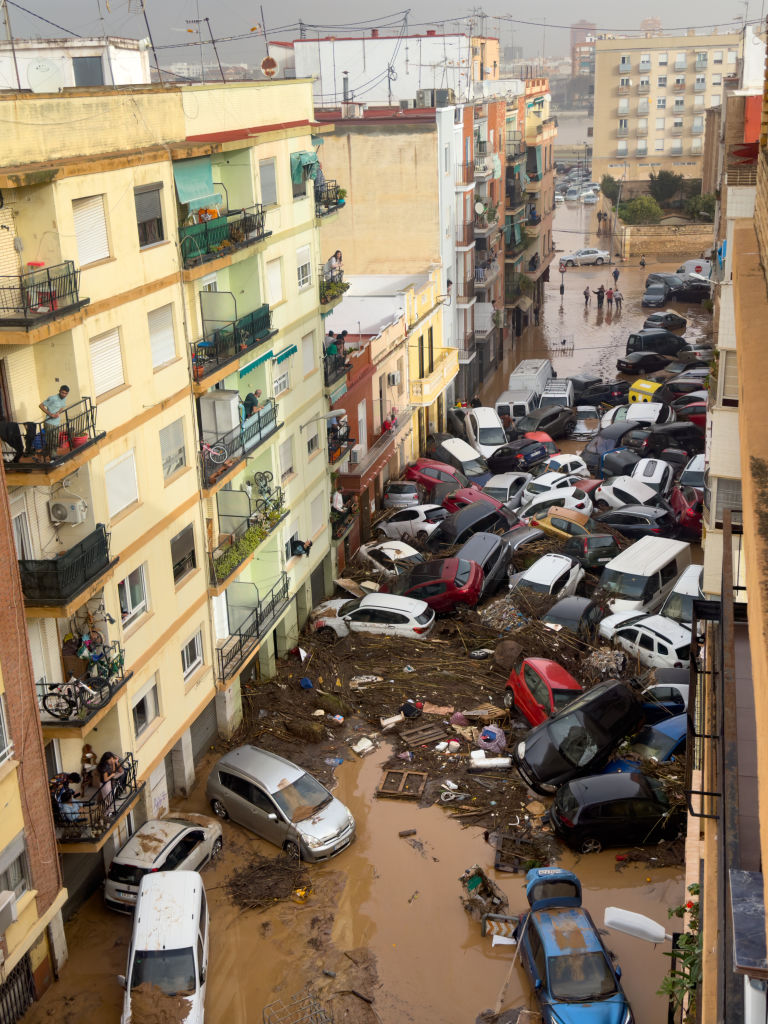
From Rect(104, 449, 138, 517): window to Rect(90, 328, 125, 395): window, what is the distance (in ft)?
3.95

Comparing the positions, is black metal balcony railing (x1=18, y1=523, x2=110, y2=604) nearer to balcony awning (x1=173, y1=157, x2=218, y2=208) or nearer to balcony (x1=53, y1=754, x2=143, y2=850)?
balcony (x1=53, y1=754, x2=143, y2=850)

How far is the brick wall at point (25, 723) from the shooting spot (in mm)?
13820

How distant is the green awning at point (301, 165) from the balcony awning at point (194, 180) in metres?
4.87

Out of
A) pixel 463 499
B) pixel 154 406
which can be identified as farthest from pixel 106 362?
pixel 463 499

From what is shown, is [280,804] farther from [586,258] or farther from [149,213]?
[586,258]

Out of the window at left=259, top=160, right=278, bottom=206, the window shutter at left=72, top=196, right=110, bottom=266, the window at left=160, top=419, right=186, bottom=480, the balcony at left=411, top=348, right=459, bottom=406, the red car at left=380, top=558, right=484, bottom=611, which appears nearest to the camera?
the window shutter at left=72, top=196, right=110, bottom=266

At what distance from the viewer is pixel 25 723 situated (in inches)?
563

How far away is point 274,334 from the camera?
22828mm

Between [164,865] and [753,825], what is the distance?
12365mm

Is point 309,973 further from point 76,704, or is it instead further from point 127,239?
point 127,239

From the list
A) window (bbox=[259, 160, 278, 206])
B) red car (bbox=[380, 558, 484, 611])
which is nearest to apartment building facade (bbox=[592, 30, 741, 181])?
red car (bbox=[380, 558, 484, 611])

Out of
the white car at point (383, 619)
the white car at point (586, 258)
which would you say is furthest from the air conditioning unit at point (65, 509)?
the white car at point (586, 258)

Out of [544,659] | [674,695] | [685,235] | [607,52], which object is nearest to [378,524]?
[544,659]

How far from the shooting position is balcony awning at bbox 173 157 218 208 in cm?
1830
